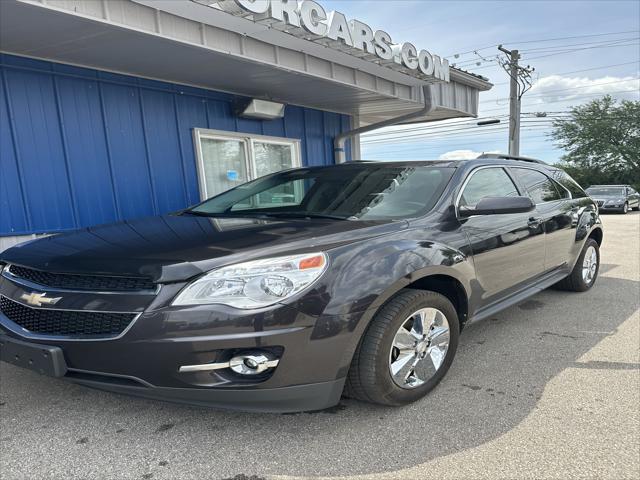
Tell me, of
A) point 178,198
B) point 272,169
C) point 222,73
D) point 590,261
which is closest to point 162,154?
point 178,198

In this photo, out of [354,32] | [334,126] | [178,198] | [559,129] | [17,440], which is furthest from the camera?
[559,129]

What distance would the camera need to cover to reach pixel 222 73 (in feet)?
18.2

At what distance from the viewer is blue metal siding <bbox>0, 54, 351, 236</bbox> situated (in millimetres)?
4609

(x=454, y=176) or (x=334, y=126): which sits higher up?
(x=334, y=126)

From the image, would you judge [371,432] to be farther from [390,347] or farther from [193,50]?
[193,50]

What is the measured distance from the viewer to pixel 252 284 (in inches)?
81.5

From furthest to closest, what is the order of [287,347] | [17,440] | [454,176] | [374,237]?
1. [454,176]
2. [374,237]
3. [17,440]
4. [287,347]

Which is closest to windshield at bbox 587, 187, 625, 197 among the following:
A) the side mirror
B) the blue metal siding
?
the blue metal siding

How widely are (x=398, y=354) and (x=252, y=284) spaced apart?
979 mm

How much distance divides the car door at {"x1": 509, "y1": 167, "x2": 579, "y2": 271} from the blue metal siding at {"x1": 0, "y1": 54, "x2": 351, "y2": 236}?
4.22 m

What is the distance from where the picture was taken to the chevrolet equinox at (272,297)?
2.04m

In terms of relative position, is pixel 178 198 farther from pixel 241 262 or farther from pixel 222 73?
pixel 241 262

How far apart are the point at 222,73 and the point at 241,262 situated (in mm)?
4147

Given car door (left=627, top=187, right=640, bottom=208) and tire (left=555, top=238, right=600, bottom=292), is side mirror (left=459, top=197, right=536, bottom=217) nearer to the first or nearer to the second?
tire (left=555, top=238, right=600, bottom=292)
